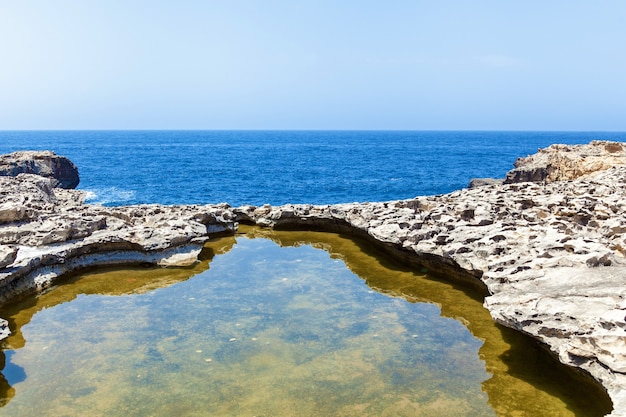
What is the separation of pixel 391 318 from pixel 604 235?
5840 mm

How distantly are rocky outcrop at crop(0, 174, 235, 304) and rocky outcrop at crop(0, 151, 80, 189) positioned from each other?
54.7 ft

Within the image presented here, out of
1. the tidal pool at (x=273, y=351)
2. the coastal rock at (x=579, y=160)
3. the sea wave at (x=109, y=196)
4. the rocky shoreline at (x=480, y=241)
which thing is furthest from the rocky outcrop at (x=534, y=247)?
the sea wave at (x=109, y=196)

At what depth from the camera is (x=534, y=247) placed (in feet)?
36.8

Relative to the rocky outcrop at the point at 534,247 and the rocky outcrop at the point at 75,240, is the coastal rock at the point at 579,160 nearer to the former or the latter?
the rocky outcrop at the point at 534,247

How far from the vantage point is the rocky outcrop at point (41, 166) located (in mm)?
32312

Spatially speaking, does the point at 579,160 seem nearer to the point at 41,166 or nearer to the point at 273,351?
the point at 273,351

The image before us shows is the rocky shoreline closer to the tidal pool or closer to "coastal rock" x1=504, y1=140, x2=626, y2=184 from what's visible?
"coastal rock" x1=504, y1=140, x2=626, y2=184

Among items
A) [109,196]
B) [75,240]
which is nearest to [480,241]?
Answer: [75,240]

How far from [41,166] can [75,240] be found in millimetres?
27448

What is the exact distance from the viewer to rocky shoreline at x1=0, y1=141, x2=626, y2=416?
8.09m

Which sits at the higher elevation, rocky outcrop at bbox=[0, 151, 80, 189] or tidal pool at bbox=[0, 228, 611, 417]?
rocky outcrop at bbox=[0, 151, 80, 189]

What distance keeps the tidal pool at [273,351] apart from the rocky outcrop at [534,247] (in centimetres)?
105

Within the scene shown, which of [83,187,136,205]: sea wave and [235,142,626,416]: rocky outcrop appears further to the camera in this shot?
[83,187,136,205]: sea wave

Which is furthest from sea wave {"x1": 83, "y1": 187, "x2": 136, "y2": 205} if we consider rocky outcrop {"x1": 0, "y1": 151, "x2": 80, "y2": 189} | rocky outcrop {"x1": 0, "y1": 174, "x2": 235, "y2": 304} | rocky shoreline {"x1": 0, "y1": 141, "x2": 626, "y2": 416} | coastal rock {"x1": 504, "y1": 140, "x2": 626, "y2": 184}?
coastal rock {"x1": 504, "y1": 140, "x2": 626, "y2": 184}
